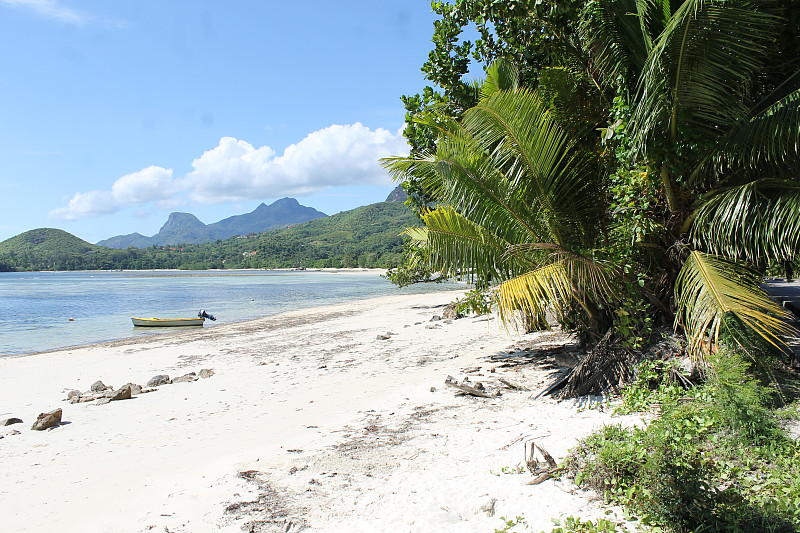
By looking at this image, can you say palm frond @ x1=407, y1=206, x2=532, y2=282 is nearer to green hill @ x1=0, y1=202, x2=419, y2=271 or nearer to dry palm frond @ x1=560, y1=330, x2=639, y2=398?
dry palm frond @ x1=560, y1=330, x2=639, y2=398

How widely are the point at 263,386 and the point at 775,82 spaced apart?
840 cm

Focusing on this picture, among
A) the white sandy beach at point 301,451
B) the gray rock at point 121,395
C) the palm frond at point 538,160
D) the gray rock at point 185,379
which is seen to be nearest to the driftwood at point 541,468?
the white sandy beach at point 301,451

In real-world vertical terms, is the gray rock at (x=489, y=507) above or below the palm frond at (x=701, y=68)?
below

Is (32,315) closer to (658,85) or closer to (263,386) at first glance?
(263,386)

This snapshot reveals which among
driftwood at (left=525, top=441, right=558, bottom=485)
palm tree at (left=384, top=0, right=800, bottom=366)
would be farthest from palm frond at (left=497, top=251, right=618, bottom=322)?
driftwood at (left=525, top=441, right=558, bottom=485)

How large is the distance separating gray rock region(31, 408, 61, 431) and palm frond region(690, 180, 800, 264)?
8.39 meters

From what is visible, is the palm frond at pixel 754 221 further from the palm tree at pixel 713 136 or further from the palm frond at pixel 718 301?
the palm frond at pixel 718 301

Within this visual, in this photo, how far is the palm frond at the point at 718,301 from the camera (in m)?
3.95

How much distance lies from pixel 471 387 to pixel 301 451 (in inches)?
102

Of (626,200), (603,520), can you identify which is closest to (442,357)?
(626,200)

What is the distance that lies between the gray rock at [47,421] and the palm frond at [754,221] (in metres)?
8.39

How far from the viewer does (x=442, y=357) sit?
963cm

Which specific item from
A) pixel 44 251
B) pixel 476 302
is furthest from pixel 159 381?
pixel 44 251

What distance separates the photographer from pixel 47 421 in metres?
6.56
